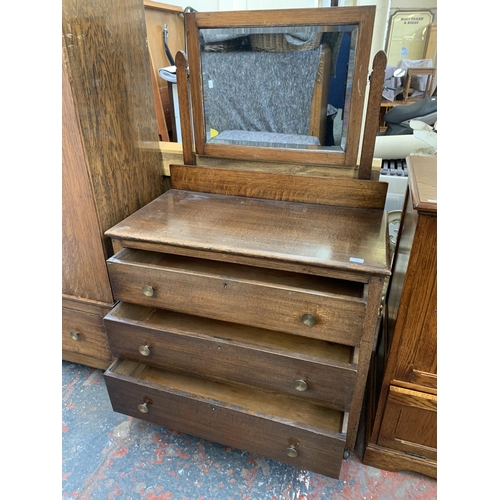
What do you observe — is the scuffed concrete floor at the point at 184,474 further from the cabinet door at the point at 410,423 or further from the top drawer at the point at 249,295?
the top drawer at the point at 249,295

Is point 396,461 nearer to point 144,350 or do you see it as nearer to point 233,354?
point 233,354

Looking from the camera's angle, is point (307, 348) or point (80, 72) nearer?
point (80, 72)

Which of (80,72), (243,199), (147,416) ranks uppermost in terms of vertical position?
(80,72)

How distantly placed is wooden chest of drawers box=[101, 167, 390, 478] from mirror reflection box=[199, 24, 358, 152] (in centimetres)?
21

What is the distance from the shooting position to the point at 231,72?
108 cm

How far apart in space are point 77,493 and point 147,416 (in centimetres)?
26

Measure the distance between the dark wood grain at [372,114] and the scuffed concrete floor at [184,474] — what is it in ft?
2.87

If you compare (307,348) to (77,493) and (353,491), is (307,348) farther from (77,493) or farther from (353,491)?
(77,493)

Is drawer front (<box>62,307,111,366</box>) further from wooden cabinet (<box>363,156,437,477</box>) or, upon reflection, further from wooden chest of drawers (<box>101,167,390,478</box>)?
wooden cabinet (<box>363,156,437,477</box>)

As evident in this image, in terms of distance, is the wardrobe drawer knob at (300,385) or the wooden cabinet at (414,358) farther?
the wardrobe drawer knob at (300,385)

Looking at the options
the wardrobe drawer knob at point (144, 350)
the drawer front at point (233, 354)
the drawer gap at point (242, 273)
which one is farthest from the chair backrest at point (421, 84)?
the wardrobe drawer knob at point (144, 350)

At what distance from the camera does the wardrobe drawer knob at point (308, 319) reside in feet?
2.80

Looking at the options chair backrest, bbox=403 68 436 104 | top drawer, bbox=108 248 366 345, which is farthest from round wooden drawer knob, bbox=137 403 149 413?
chair backrest, bbox=403 68 436 104

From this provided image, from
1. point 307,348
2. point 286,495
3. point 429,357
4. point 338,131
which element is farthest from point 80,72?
point 286,495
